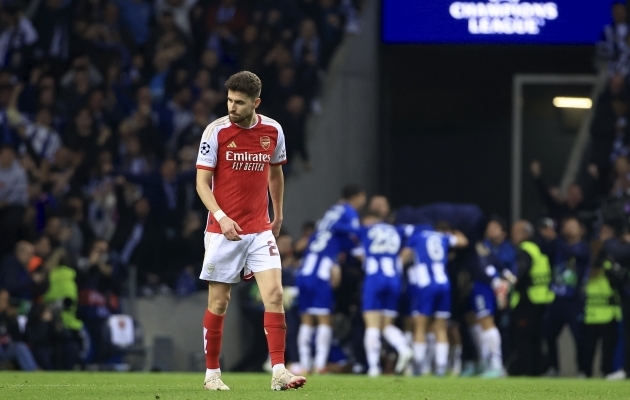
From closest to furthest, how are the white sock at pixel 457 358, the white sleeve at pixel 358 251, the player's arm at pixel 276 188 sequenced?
the player's arm at pixel 276 188
the white sleeve at pixel 358 251
the white sock at pixel 457 358

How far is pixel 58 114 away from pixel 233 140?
33.3 feet

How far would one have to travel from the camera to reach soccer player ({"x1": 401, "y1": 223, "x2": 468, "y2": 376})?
15984 mm

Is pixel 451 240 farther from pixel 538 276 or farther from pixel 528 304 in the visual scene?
pixel 528 304

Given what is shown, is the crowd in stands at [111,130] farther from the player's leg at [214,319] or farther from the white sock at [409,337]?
the player's leg at [214,319]

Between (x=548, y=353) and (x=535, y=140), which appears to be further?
(x=535, y=140)

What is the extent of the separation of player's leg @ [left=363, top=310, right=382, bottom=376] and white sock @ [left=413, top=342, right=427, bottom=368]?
46cm

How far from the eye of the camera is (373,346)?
1582cm

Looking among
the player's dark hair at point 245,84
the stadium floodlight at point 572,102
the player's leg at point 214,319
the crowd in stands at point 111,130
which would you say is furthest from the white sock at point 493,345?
the player's dark hair at point 245,84

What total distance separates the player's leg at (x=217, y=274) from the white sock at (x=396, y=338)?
7335mm

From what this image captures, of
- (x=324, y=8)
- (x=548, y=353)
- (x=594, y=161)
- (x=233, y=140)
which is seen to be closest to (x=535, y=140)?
(x=594, y=161)

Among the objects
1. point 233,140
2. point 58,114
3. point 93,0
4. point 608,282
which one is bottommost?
point 608,282

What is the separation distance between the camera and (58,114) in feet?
59.2

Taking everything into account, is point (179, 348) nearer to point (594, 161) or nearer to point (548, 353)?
point (548, 353)

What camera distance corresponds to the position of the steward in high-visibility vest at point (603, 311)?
16.1 m
